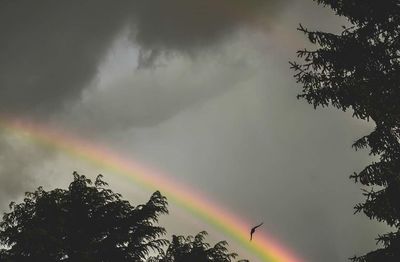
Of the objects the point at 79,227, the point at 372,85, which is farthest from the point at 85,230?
the point at 372,85

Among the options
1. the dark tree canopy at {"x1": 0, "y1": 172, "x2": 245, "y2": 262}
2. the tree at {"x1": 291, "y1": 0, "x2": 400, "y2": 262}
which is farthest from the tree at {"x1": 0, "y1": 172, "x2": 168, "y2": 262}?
the tree at {"x1": 291, "y1": 0, "x2": 400, "y2": 262}

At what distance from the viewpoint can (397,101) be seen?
10.1 metres

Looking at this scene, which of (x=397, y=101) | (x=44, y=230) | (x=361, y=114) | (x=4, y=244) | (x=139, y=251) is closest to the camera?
(x=397, y=101)

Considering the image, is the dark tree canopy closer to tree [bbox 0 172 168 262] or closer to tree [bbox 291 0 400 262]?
tree [bbox 0 172 168 262]

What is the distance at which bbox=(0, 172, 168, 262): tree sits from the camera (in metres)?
11.9

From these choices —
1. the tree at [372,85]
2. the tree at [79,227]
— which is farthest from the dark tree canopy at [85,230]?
the tree at [372,85]

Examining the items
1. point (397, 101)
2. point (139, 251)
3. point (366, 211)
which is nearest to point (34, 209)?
point (139, 251)

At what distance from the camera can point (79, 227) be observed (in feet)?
44.1

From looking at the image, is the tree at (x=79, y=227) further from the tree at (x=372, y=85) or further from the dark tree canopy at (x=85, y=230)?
the tree at (x=372, y=85)

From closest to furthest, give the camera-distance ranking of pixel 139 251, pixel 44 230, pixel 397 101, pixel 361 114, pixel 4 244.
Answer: pixel 397 101, pixel 361 114, pixel 44 230, pixel 4 244, pixel 139 251

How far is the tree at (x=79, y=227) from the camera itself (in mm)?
11852

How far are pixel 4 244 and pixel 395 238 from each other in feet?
31.9

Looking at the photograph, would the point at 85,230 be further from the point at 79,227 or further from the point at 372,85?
the point at 372,85

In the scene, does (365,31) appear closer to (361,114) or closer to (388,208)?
(361,114)
